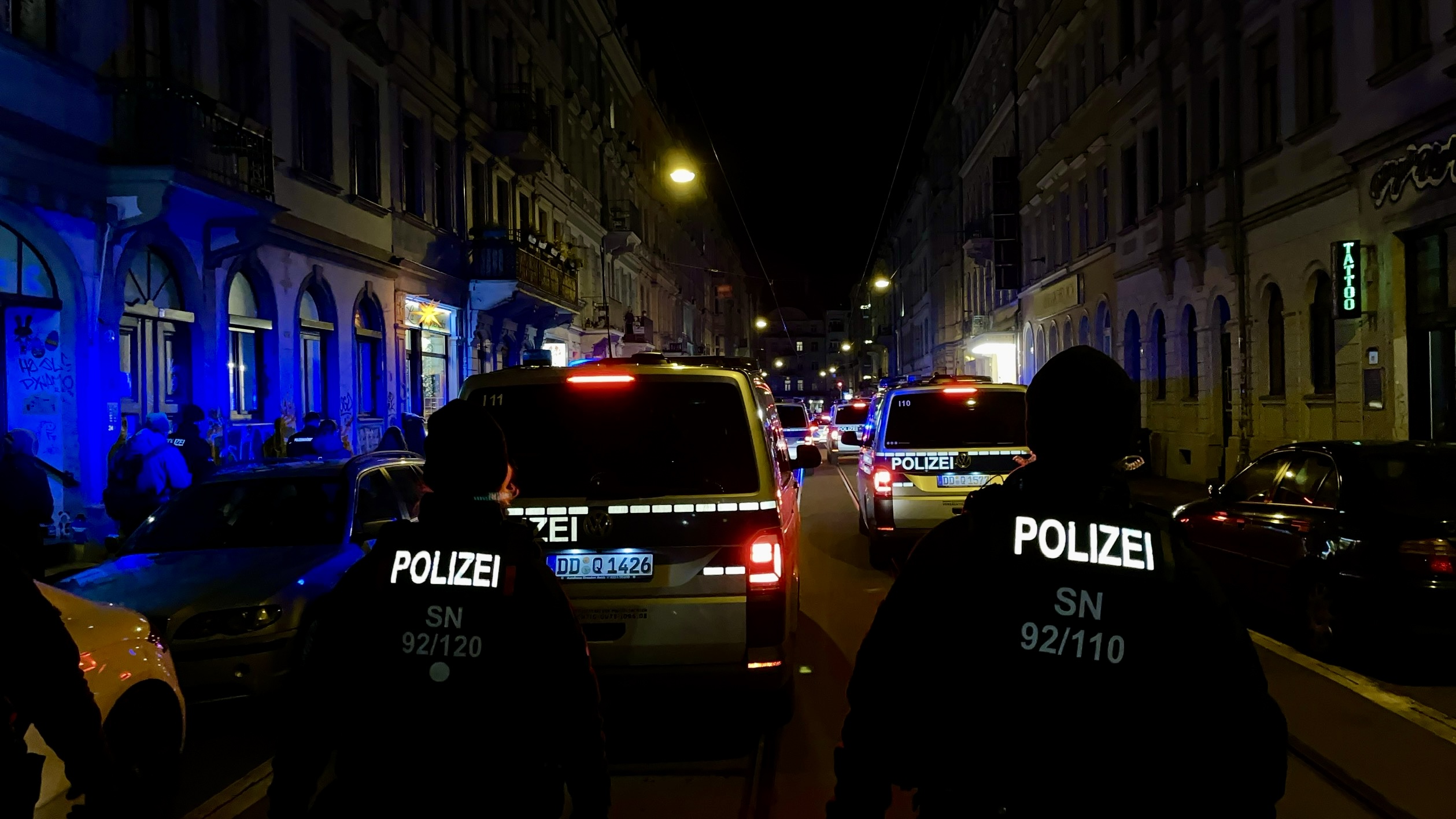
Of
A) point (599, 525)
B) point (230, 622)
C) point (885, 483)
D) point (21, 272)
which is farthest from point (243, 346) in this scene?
point (599, 525)

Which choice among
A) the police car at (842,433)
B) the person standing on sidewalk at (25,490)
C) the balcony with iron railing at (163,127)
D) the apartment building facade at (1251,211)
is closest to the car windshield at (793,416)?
the police car at (842,433)

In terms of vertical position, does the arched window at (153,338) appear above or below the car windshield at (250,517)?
above

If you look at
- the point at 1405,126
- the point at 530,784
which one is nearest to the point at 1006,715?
the point at 530,784

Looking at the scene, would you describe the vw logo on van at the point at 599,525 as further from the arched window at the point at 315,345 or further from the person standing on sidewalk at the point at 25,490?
the arched window at the point at 315,345

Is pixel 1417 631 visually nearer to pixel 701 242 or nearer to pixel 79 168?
pixel 79 168

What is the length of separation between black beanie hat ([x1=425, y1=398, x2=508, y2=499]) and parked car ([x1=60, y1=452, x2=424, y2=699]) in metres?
3.00

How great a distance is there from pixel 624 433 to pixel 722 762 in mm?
1861

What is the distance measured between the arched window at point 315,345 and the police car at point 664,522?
13800 mm

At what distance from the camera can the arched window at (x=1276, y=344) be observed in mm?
19219

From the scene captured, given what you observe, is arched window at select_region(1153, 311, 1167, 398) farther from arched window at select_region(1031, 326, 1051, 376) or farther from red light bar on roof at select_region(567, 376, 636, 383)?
red light bar on roof at select_region(567, 376, 636, 383)

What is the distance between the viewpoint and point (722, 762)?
18.4ft

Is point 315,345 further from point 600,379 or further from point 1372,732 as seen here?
point 1372,732

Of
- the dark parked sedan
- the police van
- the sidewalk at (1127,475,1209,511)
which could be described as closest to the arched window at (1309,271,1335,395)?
the sidewalk at (1127,475,1209,511)

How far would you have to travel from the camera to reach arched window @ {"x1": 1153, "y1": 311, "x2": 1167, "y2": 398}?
81.4 ft
